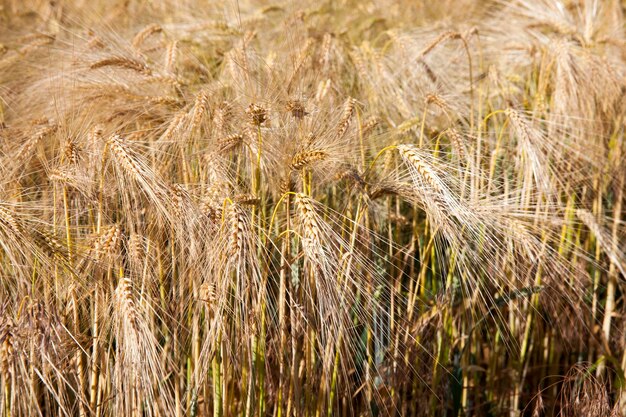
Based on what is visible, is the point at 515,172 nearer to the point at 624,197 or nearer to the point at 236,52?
the point at 624,197

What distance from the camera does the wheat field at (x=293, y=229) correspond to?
153cm

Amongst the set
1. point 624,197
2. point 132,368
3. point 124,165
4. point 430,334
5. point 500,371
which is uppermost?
point 124,165

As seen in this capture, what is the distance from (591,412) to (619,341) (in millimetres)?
817

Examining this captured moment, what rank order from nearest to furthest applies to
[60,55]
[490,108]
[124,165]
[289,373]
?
1. [124,165]
2. [289,373]
3. [60,55]
4. [490,108]

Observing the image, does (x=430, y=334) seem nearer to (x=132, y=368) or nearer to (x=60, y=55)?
(x=132, y=368)

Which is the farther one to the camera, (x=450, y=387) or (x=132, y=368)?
(x=450, y=387)

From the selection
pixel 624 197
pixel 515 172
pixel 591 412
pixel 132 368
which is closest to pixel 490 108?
pixel 515 172

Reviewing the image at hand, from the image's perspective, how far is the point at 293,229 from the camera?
1.72 metres

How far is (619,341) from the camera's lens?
8.45 ft

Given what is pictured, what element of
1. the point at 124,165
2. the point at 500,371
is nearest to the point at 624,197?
the point at 500,371

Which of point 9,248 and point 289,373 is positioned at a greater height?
point 9,248

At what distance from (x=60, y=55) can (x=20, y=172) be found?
0.77m

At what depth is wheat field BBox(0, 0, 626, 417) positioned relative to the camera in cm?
153

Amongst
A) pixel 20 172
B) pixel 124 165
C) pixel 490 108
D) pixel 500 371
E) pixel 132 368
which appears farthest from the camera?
pixel 490 108
